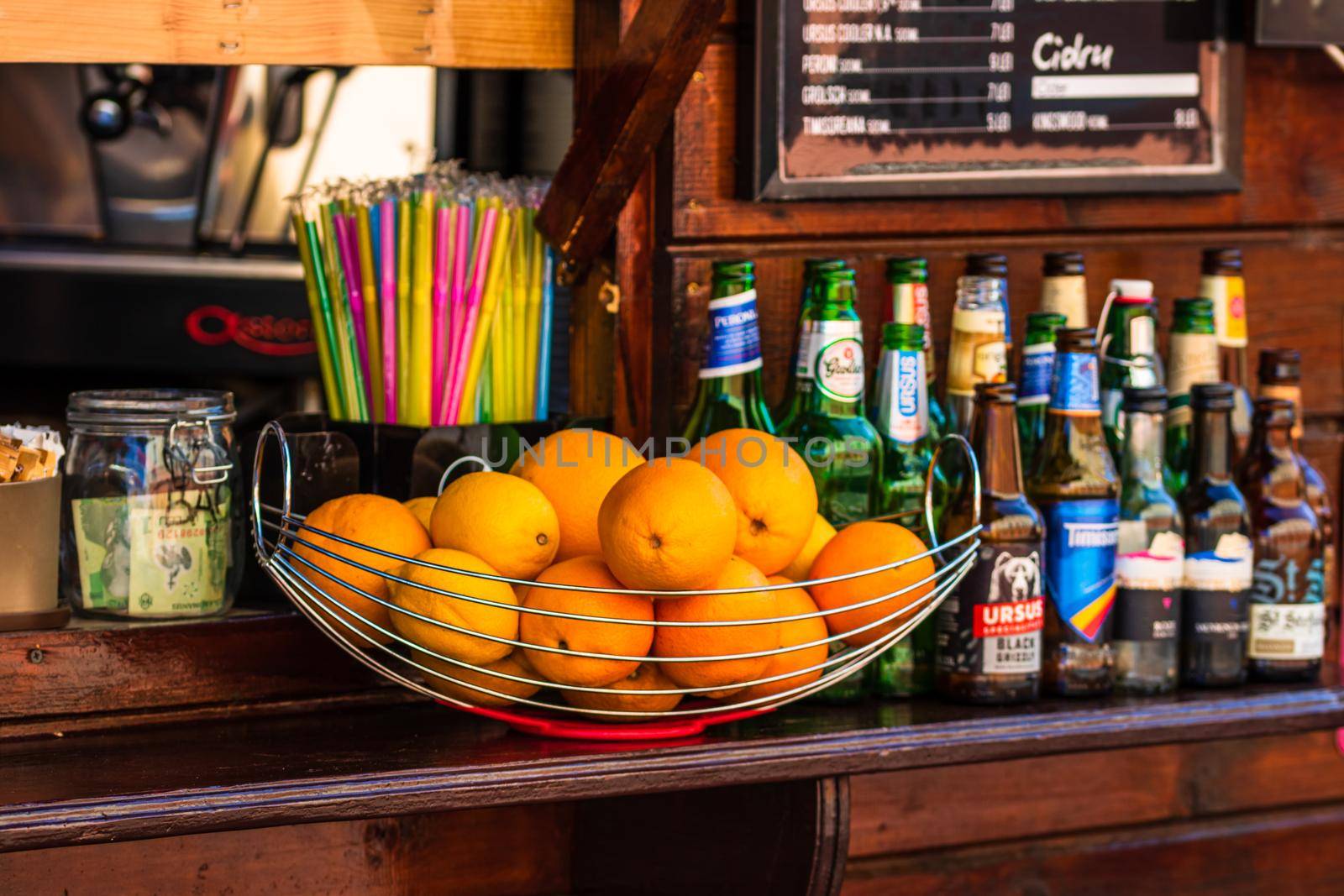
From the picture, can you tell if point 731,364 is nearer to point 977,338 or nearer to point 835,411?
point 835,411

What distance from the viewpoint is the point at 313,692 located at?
3.78 feet

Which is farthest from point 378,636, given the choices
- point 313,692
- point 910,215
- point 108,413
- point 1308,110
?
point 1308,110

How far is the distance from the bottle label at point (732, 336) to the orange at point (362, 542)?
0.29 m

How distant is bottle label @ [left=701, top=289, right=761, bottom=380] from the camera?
3.86ft

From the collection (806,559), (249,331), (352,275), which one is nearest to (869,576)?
(806,559)

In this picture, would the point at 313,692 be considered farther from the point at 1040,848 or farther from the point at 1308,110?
the point at 1308,110

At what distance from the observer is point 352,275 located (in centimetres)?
122

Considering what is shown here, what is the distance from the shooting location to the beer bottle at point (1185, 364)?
1330 mm

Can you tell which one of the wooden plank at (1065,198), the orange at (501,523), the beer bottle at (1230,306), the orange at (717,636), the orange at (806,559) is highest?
the wooden plank at (1065,198)

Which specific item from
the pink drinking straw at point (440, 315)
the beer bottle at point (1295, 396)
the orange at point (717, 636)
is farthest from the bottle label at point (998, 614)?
the pink drinking straw at point (440, 315)

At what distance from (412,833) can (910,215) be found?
2.35ft

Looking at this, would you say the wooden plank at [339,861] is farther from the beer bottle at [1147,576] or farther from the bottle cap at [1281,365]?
the bottle cap at [1281,365]

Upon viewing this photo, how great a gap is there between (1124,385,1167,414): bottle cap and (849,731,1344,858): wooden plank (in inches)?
17.1

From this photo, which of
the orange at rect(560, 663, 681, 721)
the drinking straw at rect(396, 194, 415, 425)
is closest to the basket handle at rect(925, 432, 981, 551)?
the orange at rect(560, 663, 681, 721)
